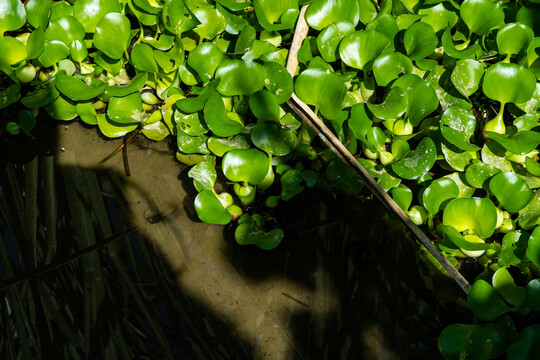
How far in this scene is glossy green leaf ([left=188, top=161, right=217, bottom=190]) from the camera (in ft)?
5.70

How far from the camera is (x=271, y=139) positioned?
1.70 m

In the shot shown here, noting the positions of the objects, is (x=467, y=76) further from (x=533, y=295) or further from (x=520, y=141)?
(x=533, y=295)

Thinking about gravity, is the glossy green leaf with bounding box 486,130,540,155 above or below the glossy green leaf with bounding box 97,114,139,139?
above

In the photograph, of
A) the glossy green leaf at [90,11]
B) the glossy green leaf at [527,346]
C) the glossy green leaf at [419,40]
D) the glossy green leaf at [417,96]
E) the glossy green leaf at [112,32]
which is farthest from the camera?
the glossy green leaf at [90,11]

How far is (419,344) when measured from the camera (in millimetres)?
1531

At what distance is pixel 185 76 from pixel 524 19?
1317 mm

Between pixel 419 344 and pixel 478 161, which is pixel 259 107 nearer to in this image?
pixel 478 161

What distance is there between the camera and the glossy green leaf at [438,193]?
1.59 m

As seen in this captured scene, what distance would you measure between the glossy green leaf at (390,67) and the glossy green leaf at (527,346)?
0.93 metres

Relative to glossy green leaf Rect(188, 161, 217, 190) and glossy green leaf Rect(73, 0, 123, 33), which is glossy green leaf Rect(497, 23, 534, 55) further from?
glossy green leaf Rect(73, 0, 123, 33)

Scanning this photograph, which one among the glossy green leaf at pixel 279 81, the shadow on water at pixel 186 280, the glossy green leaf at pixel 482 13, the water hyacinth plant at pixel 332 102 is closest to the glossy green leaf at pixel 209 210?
the water hyacinth plant at pixel 332 102

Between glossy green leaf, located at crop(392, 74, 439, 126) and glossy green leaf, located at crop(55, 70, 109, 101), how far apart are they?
1098 millimetres

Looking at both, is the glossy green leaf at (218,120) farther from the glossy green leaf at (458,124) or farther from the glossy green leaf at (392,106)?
the glossy green leaf at (458,124)

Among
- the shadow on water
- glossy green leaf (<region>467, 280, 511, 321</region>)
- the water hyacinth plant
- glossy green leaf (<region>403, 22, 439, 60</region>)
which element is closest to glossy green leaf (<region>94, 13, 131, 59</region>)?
the water hyacinth plant
